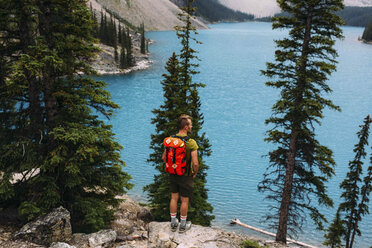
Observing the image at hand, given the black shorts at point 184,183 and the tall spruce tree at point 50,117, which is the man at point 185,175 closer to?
the black shorts at point 184,183

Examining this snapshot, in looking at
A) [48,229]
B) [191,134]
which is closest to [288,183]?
[191,134]

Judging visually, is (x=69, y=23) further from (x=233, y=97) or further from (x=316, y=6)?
(x=233, y=97)

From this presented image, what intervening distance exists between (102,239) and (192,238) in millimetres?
3469

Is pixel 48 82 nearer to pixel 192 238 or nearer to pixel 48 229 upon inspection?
pixel 48 229

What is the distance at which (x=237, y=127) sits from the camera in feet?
164

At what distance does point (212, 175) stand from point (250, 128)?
1834cm

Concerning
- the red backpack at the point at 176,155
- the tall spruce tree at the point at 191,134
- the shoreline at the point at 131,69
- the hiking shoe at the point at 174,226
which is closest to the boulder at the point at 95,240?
the hiking shoe at the point at 174,226

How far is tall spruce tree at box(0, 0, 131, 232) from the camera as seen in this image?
957 cm

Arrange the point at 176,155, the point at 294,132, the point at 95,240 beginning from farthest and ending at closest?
the point at 294,132, the point at 95,240, the point at 176,155

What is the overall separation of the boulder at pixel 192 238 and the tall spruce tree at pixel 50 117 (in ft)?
11.1

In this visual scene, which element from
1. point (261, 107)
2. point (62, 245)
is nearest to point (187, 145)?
point (62, 245)

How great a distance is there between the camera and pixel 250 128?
49531mm

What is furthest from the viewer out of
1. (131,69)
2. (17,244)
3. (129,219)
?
(131,69)

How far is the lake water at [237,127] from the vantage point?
2804cm
